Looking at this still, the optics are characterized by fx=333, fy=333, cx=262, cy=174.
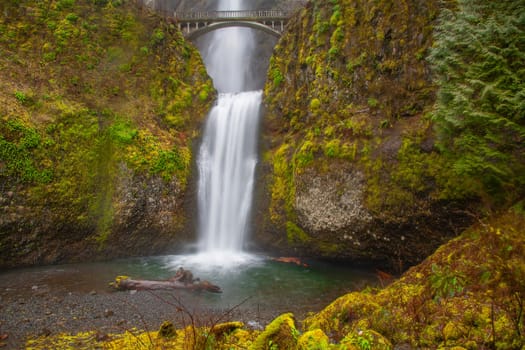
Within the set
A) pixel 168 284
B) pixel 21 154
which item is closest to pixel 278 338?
pixel 168 284

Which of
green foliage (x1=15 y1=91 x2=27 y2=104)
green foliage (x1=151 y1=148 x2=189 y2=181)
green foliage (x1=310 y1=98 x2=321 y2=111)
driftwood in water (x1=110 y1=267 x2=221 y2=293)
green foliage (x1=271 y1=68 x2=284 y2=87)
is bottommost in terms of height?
driftwood in water (x1=110 y1=267 x2=221 y2=293)

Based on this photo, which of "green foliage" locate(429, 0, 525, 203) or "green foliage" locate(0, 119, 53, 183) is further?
"green foliage" locate(0, 119, 53, 183)

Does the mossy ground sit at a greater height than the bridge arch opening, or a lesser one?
lesser

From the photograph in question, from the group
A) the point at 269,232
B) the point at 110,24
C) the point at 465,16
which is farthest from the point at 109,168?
the point at 465,16

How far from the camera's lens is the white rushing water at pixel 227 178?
1372 centimetres

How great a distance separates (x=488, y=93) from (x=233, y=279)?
839 centimetres

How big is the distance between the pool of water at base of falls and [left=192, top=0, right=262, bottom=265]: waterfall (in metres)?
1.25

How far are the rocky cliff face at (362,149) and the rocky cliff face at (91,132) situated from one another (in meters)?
4.59

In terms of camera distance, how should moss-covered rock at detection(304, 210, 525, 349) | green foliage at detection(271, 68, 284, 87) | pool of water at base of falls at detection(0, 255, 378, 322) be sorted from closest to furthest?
1. moss-covered rock at detection(304, 210, 525, 349)
2. pool of water at base of falls at detection(0, 255, 378, 322)
3. green foliage at detection(271, 68, 284, 87)

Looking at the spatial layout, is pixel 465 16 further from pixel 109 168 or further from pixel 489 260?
pixel 109 168

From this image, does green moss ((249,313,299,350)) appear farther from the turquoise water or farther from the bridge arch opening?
the bridge arch opening

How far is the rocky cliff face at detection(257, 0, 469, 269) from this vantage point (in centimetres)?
970

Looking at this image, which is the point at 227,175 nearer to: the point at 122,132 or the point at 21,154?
the point at 122,132

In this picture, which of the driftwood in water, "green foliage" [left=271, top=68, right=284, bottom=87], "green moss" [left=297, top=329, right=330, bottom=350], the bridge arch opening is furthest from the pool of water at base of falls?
the bridge arch opening
